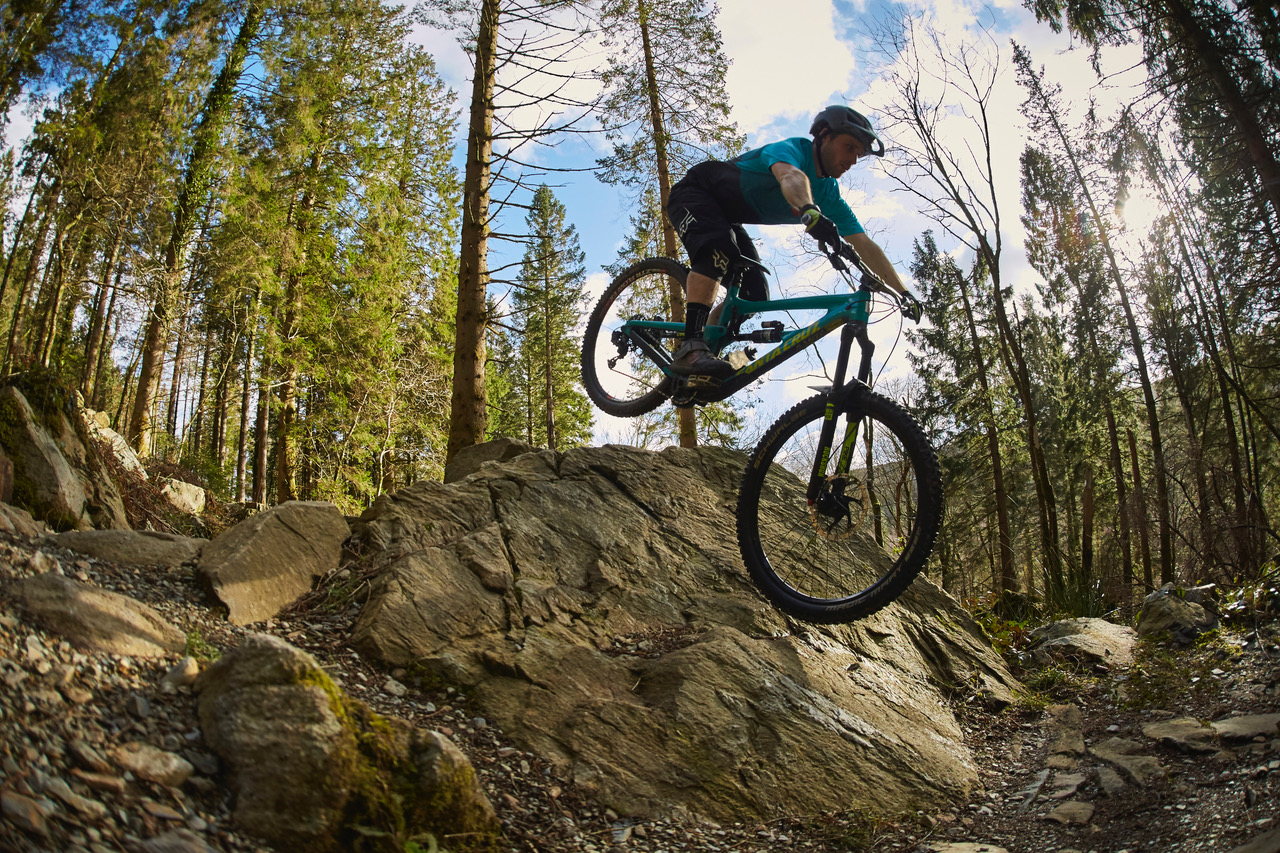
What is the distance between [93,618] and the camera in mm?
2705

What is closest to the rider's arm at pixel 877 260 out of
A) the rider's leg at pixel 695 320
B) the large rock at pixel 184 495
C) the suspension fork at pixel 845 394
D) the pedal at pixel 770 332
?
the suspension fork at pixel 845 394

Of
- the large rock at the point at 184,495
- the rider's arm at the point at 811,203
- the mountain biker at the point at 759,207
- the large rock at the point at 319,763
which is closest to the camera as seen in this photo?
the large rock at the point at 319,763

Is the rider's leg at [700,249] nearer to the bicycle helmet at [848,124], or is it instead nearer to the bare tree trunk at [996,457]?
the bicycle helmet at [848,124]

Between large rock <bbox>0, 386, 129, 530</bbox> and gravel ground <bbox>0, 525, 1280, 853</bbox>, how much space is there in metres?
1.37

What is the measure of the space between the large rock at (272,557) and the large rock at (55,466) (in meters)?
1.48

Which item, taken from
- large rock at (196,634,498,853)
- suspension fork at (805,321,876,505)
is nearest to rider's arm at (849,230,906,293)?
suspension fork at (805,321,876,505)

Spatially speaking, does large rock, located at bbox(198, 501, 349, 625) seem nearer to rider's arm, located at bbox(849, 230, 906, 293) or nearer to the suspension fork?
the suspension fork

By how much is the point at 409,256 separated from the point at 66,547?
1434cm

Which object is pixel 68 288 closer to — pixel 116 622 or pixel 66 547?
pixel 66 547

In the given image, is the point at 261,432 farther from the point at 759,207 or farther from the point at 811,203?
the point at 811,203

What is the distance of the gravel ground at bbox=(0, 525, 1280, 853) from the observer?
6.54 ft

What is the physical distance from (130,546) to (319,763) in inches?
94.9

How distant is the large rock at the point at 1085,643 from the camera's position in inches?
243

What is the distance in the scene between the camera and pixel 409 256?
17.0m
